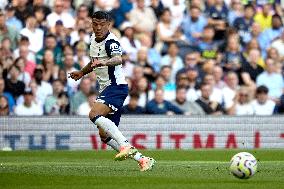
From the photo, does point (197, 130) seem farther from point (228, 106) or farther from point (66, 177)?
point (66, 177)

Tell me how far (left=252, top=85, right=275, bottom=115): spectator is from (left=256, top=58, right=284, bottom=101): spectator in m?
0.64

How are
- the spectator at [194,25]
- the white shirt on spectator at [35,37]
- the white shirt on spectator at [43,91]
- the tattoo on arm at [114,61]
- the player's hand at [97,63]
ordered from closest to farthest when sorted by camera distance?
the player's hand at [97,63]
the tattoo on arm at [114,61]
the white shirt on spectator at [43,91]
the white shirt on spectator at [35,37]
the spectator at [194,25]

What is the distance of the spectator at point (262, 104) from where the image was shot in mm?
22203

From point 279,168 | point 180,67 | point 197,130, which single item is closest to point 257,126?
point 197,130

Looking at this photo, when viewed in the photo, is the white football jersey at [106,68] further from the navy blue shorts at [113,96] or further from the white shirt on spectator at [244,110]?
the white shirt on spectator at [244,110]

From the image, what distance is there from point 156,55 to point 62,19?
2.42m

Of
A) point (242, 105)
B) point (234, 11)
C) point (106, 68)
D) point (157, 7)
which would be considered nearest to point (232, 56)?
point (234, 11)

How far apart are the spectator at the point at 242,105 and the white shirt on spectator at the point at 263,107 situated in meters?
0.09

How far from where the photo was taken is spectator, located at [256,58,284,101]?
23016 mm

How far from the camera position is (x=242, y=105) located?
22344 millimetres

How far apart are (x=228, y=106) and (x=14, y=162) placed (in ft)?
25.3

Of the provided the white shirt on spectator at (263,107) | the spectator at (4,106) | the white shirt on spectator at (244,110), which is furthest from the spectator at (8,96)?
the white shirt on spectator at (263,107)

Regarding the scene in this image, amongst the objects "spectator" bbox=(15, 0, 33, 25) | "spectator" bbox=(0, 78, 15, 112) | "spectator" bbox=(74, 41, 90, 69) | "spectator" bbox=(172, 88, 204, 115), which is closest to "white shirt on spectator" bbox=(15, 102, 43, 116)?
"spectator" bbox=(0, 78, 15, 112)

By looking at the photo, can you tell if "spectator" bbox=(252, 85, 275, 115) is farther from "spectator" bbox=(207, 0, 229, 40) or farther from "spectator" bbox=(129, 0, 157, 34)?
"spectator" bbox=(129, 0, 157, 34)
